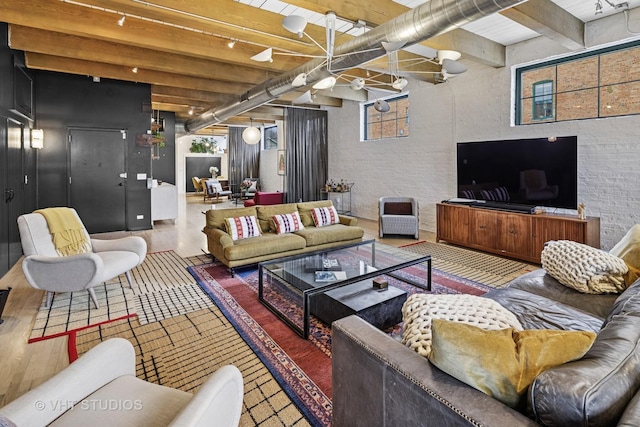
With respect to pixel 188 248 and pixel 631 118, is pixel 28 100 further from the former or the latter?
pixel 631 118

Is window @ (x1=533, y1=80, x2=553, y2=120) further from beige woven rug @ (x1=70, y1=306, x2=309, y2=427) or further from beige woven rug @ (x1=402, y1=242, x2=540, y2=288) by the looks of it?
beige woven rug @ (x1=70, y1=306, x2=309, y2=427)

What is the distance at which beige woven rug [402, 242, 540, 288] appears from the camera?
13.1 ft

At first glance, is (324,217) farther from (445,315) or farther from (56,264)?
(445,315)

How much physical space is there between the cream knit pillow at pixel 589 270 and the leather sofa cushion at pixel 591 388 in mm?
1534

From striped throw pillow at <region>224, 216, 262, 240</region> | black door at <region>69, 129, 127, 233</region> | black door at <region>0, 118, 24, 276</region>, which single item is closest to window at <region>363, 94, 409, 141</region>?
striped throw pillow at <region>224, 216, 262, 240</region>

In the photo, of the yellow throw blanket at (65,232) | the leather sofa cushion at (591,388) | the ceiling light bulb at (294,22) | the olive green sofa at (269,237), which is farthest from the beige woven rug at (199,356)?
the ceiling light bulb at (294,22)

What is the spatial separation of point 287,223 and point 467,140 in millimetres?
3494

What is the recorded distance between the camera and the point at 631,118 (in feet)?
13.8

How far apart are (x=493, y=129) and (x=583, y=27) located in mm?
1636

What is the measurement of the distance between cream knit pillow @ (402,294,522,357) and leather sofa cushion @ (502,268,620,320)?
1.19 meters

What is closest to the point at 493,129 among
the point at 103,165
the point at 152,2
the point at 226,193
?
the point at 152,2

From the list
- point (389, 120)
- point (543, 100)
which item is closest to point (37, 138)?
point (389, 120)

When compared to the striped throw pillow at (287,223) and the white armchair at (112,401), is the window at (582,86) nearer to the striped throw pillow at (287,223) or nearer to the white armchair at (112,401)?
the striped throw pillow at (287,223)

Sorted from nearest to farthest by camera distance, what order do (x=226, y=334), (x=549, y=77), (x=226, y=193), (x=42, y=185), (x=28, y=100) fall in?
(x=226, y=334), (x=549, y=77), (x=28, y=100), (x=42, y=185), (x=226, y=193)
